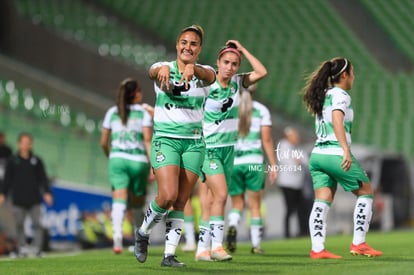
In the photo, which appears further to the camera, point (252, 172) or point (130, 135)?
point (130, 135)

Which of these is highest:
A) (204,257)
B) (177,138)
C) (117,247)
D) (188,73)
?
(188,73)

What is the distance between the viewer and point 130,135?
43.8 feet

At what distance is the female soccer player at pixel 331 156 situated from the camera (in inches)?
407

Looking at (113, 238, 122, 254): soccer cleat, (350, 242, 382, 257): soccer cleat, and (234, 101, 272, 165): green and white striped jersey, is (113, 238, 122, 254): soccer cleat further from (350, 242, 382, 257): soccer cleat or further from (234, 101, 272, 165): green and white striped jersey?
(350, 242, 382, 257): soccer cleat

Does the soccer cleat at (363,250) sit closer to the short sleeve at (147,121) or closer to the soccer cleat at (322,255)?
the soccer cleat at (322,255)

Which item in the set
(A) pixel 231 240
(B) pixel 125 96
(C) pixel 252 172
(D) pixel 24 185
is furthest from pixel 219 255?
(D) pixel 24 185

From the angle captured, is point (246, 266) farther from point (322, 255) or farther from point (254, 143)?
point (254, 143)

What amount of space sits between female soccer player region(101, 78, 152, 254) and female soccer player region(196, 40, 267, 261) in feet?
8.16

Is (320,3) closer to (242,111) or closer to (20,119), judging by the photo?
(20,119)

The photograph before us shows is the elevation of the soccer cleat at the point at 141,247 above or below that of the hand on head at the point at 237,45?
below

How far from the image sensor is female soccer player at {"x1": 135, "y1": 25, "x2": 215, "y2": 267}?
9000 mm

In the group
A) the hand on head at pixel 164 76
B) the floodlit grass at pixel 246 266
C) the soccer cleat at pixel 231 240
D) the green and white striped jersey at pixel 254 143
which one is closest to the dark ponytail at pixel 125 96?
the green and white striped jersey at pixel 254 143

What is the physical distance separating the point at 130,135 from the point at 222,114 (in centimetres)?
266

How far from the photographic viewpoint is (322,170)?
10.5m
